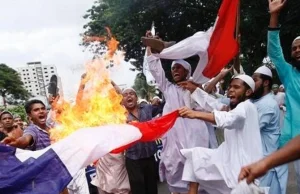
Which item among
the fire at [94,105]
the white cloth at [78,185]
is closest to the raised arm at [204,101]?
the fire at [94,105]

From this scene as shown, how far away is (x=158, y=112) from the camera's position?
22.2 ft

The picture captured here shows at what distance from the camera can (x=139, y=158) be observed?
629 centimetres

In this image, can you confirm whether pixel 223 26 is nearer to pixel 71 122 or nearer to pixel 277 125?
pixel 277 125

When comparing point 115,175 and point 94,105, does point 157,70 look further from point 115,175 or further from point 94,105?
point 115,175

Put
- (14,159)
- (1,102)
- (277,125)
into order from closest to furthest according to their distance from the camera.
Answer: (14,159) → (277,125) → (1,102)

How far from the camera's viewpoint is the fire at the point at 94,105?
17.8 feet

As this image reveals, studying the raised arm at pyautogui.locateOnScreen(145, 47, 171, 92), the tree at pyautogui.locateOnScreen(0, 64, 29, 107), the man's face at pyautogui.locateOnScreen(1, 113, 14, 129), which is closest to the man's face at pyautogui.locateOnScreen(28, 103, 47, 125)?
the man's face at pyautogui.locateOnScreen(1, 113, 14, 129)

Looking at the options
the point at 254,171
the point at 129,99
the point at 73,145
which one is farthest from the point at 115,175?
the point at 254,171

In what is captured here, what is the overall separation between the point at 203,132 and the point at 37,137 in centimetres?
233

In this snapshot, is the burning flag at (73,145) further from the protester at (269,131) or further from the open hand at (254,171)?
the open hand at (254,171)

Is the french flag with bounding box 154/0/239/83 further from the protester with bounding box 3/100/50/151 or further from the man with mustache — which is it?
the protester with bounding box 3/100/50/151

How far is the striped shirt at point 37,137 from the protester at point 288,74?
2.73m

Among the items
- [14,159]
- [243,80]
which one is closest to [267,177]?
[243,80]

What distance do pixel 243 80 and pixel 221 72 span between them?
1.70 metres
